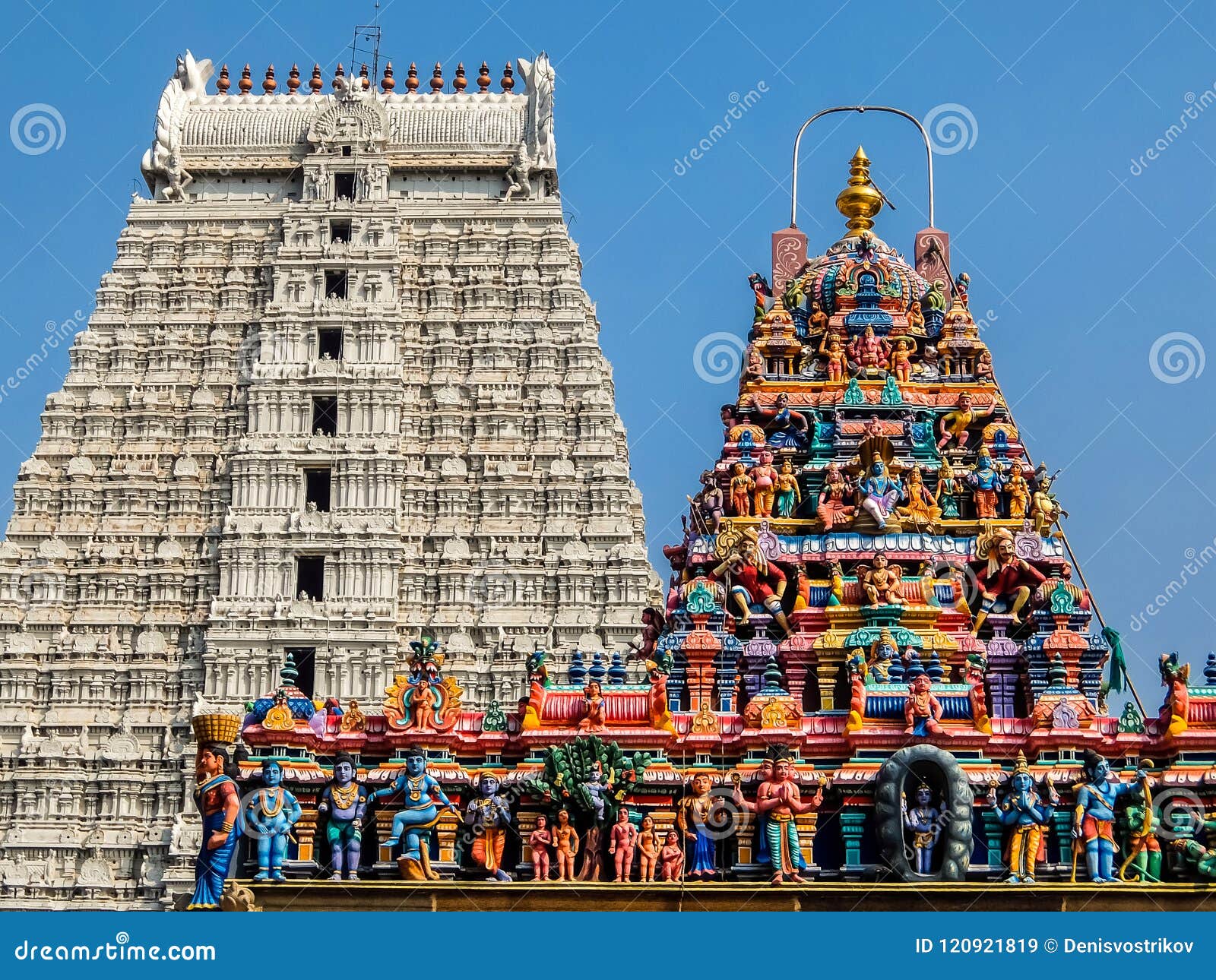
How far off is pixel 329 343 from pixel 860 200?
32.2 m

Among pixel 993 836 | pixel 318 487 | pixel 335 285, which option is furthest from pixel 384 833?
pixel 335 285

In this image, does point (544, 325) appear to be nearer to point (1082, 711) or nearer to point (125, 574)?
point (125, 574)

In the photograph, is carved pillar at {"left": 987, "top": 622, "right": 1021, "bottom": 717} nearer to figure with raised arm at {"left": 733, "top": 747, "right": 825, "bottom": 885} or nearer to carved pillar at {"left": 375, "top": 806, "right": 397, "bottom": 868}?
figure with raised arm at {"left": 733, "top": 747, "right": 825, "bottom": 885}

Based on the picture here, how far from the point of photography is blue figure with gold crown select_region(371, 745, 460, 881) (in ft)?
100

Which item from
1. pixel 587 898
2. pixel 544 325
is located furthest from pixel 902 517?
pixel 544 325

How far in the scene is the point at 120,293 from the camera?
70812 millimetres

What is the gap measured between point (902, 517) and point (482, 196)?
38.9 metres

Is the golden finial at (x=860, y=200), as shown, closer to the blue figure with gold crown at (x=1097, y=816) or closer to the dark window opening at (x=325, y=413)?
the blue figure with gold crown at (x=1097, y=816)

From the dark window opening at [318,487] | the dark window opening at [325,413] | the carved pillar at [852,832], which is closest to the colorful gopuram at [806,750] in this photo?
the carved pillar at [852,832]

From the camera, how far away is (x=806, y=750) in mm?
31422

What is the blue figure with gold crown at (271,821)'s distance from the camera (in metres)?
30.5

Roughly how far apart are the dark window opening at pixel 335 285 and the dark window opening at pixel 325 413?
3600 millimetres

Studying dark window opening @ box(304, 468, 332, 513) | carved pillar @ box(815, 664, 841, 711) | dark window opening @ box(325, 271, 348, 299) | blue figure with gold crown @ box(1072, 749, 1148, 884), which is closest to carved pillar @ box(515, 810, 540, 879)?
carved pillar @ box(815, 664, 841, 711)
